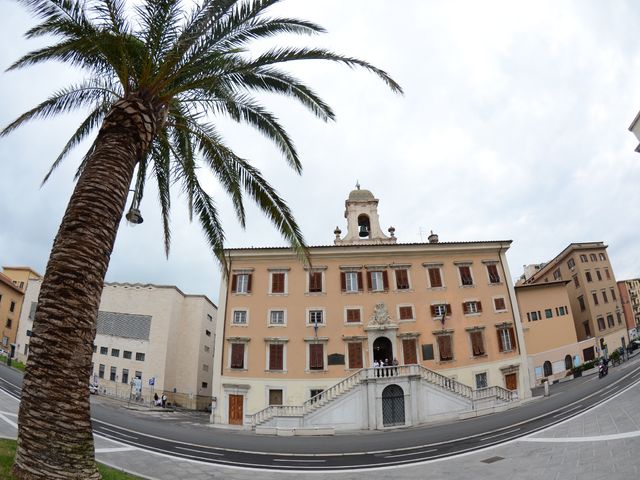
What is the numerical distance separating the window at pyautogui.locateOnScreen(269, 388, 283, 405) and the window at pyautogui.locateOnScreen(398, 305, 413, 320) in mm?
11149

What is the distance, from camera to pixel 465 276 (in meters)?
32.2

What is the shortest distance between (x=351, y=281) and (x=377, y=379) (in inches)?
327

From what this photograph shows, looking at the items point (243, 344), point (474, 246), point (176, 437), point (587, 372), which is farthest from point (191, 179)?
point (587, 372)

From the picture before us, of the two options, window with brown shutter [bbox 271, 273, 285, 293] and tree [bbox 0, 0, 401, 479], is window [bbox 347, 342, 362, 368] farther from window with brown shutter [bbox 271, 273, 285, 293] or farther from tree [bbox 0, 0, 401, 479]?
tree [bbox 0, 0, 401, 479]

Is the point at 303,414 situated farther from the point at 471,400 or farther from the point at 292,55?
the point at 292,55

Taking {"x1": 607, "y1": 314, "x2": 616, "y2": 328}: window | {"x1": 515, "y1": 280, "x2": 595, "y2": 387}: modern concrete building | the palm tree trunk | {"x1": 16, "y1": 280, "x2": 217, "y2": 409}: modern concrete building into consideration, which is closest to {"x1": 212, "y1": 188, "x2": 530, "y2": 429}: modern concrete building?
{"x1": 515, "y1": 280, "x2": 595, "y2": 387}: modern concrete building

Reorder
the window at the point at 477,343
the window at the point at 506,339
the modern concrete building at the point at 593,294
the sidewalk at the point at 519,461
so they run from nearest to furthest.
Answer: the sidewalk at the point at 519,461 < the window at the point at 477,343 < the window at the point at 506,339 < the modern concrete building at the point at 593,294

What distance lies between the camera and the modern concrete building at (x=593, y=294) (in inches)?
1909

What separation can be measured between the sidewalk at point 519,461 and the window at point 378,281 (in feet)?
55.3

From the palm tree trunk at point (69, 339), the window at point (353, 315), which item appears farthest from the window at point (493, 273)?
the palm tree trunk at point (69, 339)

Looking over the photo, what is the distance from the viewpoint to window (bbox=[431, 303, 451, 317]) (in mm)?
30500

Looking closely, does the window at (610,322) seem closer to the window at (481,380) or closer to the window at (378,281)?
the window at (481,380)

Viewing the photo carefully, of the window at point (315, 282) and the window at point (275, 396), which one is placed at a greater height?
the window at point (315, 282)

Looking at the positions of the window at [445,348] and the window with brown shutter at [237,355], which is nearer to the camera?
the window with brown shutter at [237,355]
